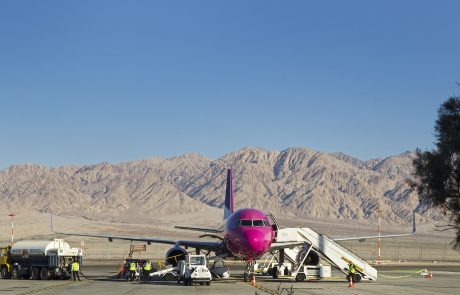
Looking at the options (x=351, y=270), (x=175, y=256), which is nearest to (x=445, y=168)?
(x=351, y=270)

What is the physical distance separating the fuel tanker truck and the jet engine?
1767 centimetres

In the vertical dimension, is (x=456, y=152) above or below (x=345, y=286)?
above

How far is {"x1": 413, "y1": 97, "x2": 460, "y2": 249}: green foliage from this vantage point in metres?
40.4

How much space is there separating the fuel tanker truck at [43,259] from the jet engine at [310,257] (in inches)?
696

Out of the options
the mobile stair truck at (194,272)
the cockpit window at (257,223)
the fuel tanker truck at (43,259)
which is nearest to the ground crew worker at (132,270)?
the fuel tanker truck at (43,259)

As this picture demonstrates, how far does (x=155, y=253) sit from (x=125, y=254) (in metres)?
5.74

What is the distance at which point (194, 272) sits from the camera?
48.6 m

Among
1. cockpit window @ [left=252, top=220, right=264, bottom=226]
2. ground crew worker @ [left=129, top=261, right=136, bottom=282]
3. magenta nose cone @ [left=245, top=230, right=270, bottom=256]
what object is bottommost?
ground crew worker @ [left=129, top=261, right=136, bottom=282]

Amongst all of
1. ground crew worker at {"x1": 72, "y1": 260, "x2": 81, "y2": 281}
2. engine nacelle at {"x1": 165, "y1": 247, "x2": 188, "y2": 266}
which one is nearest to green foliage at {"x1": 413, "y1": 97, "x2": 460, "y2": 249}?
engine nacelle at {"x1": 165, "y1": 247, "x2": 188, "y2": 266}

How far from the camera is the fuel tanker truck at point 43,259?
56281 millimetres

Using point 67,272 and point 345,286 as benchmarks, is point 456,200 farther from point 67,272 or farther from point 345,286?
point 67,272

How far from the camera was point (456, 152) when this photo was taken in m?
40.3

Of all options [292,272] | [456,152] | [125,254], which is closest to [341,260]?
[292,272]

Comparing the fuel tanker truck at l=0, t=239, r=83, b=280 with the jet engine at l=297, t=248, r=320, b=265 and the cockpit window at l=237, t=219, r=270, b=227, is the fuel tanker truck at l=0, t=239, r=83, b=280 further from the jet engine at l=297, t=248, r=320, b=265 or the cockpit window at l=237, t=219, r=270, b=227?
the jet engine at l=297, t=248, r=320, b=265
